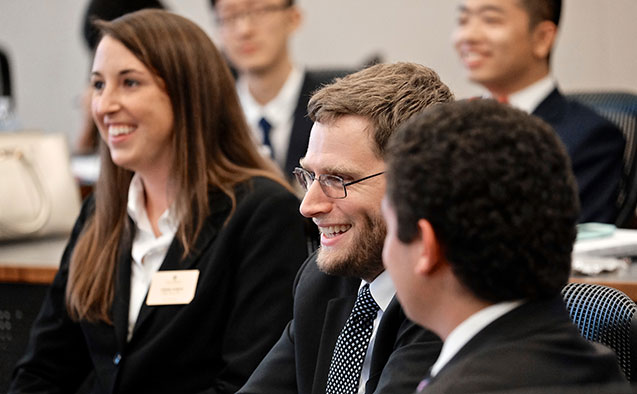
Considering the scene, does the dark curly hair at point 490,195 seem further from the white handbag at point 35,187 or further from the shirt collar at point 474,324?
the white handbag at point 35,187

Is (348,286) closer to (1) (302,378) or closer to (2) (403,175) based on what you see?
(1) (302,378)

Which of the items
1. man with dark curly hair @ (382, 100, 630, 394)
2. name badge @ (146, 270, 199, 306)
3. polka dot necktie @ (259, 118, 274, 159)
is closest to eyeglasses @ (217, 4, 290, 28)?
polka dot necktie @ (259, 118, 274, 159)

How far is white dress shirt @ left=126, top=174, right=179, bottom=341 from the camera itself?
2045 mm

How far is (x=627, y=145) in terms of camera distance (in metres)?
3.04

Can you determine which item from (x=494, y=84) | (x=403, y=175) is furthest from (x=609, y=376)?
(x=494, y=84)

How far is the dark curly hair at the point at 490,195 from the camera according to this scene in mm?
873

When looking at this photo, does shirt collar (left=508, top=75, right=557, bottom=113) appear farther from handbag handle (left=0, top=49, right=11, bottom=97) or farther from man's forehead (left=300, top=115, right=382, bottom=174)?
handbag handle (left=0, top=49, right=11, bottom=97)

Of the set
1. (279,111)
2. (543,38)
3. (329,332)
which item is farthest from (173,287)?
(279,111)

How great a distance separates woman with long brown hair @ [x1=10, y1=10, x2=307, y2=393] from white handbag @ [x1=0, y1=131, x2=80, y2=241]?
0.69 meters

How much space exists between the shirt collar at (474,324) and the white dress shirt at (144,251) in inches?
47.3

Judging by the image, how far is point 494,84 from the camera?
339cm

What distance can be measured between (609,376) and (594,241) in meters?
1.31

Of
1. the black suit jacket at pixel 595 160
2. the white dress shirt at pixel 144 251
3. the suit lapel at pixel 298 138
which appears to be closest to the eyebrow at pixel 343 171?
the white dress shirt at pixel 144 251

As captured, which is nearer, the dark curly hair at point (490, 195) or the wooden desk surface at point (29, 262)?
the dark curly hair at point (490, 195)
